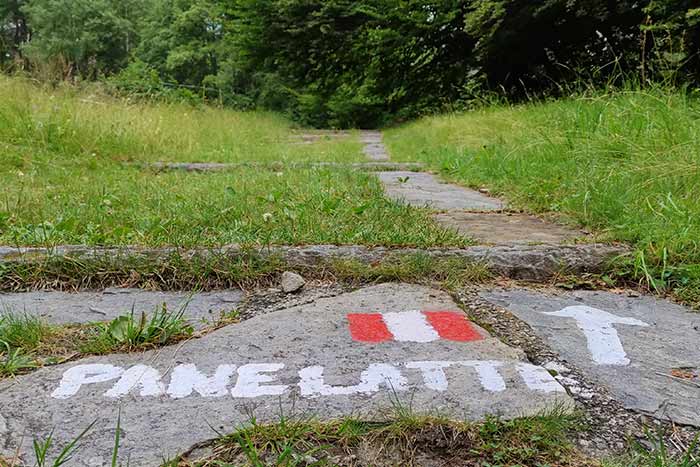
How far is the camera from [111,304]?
1469 millimetres

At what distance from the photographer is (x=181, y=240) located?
1779 mm

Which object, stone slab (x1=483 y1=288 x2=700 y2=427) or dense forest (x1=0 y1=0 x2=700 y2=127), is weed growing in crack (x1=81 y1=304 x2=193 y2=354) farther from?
dense forest (x1=0 y1=0 x2=700 y2=127)

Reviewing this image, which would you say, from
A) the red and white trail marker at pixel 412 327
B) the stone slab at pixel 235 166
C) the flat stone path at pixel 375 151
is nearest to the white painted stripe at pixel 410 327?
the red and white trail marker at pixel 412 327

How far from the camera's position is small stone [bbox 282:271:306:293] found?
1.56 metres

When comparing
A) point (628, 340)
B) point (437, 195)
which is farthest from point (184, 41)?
point (628, 340)

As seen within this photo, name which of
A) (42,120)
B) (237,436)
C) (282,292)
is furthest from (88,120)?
(237,436)

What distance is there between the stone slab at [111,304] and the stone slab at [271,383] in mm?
179

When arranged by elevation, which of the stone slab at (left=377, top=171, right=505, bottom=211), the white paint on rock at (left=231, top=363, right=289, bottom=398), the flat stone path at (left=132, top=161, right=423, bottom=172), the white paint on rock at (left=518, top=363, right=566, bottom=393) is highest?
the white paint on rock at (left=518, top=363, right=566, bottom=393)

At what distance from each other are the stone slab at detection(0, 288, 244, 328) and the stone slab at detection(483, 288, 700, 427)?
0.76 meters

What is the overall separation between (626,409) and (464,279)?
679 millimetres

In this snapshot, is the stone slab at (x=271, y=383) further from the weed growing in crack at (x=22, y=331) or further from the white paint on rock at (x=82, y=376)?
the weed growing in crack at (x=22, y=331)

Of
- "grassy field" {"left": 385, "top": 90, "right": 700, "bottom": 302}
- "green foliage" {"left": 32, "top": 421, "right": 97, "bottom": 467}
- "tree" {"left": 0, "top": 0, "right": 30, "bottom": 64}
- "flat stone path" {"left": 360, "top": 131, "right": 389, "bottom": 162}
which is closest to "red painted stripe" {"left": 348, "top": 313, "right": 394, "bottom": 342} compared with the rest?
"green foliage" {"left": 32, "top": 421, "right": 97, "bottom": 467}

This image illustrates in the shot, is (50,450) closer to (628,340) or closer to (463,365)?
Result: (463,365)

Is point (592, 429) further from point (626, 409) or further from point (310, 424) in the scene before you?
point (310, 424)
